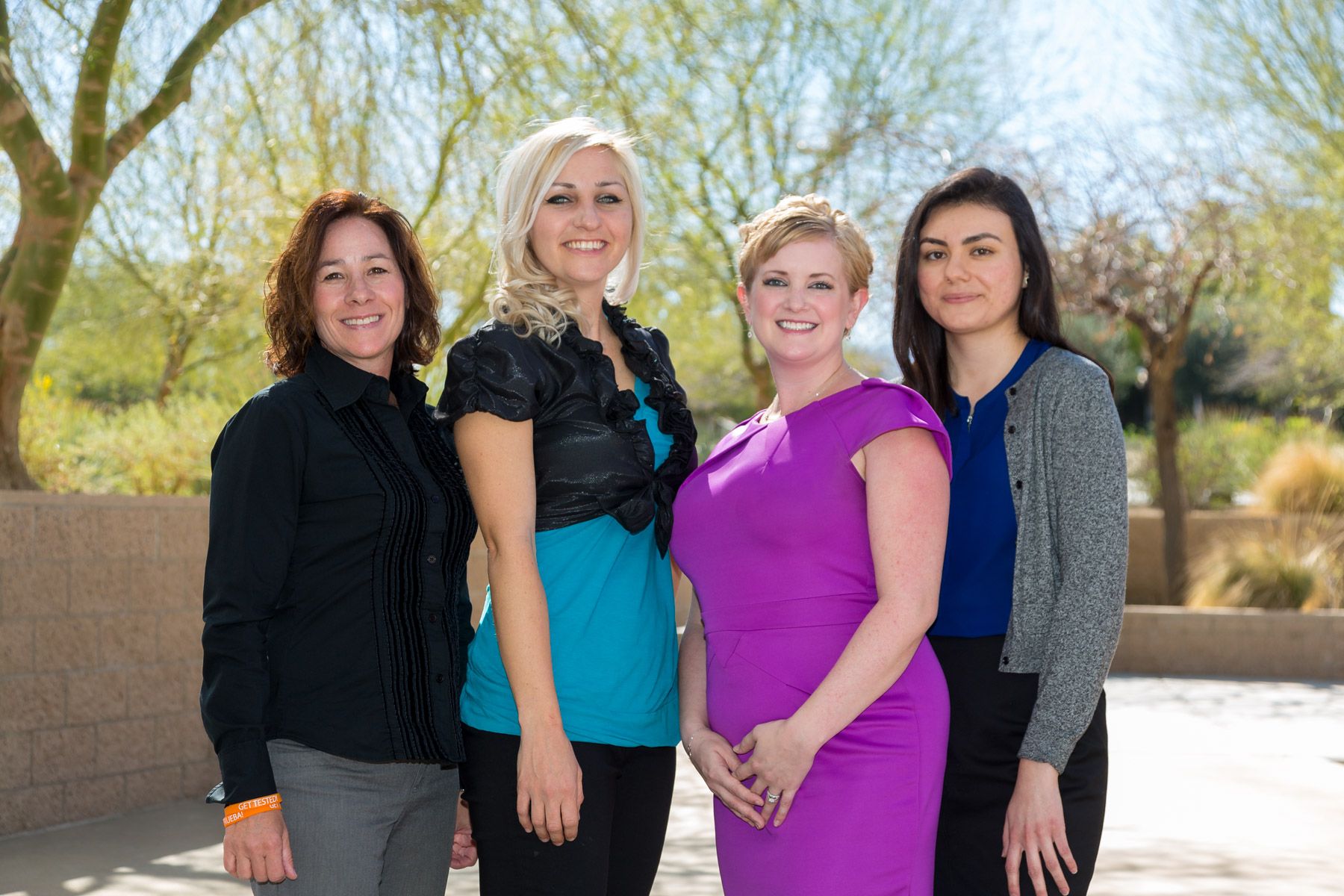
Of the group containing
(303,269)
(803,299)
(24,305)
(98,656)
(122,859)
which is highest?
(24,305)

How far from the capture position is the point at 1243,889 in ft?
15.4

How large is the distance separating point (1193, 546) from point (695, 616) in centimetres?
1264

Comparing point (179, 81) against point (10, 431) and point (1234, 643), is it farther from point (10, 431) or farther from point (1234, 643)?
point (1234, 643)

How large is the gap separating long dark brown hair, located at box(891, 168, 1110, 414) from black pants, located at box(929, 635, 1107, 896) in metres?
0.59

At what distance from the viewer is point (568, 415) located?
238cm

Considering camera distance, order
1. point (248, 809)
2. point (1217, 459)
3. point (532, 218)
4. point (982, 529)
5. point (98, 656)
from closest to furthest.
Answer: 1. point (248, 809)
2. point (532, 218)
3. point (982, 529)
4. point (98, 656)
5. point (1217, 459)

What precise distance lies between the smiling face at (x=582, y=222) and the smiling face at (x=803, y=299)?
33 cm

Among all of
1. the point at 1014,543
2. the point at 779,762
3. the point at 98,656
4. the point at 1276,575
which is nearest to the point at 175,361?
the point at 98,656

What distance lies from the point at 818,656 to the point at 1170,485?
438 inches

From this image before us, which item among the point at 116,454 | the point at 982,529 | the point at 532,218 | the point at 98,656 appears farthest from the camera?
the point at 116,454

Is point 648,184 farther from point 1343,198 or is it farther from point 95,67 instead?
point 1343,198

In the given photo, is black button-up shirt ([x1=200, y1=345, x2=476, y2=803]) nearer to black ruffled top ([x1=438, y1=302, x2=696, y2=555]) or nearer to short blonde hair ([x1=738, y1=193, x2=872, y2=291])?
black ruffled top ([x1=438, y1=302, x2=696, y2=555])

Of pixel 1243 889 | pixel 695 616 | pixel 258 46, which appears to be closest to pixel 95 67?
pixel 258 46

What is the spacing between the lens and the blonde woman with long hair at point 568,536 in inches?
89.1
